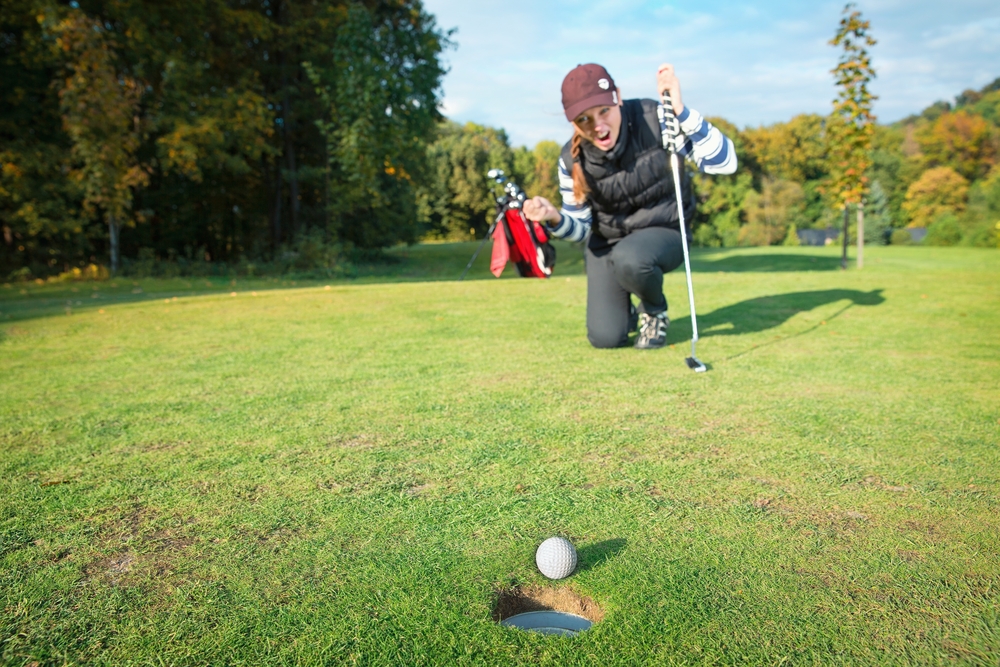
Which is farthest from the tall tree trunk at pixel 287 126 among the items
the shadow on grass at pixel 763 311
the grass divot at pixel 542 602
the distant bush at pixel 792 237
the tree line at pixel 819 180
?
the distant bush at pixel 792 237

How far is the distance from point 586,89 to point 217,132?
16.5m

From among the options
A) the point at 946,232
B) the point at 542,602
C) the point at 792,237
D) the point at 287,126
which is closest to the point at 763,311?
the point at 542,602

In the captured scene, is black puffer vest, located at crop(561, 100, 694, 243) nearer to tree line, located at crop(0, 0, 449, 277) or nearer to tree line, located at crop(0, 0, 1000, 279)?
tree line, located at crop(0, 0, 1000, 279)

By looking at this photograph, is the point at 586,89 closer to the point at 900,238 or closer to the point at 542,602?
the point at 542,602

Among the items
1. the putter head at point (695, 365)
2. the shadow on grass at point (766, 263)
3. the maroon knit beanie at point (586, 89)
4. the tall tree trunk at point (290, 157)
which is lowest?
the shadow on grass at point (766, 263)

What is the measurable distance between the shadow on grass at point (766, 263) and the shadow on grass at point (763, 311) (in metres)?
8.76

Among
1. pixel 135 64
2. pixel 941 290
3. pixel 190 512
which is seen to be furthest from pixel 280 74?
pixel 190 512

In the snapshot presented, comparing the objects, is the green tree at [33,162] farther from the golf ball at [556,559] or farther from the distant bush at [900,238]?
the distant bush at [900,238]

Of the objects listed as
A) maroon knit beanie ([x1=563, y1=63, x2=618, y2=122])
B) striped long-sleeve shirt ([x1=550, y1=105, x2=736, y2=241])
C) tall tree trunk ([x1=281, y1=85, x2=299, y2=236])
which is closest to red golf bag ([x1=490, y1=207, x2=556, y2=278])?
striped long-sleeve shirt ([x1=550, y1=105, x2=736, y2=241])

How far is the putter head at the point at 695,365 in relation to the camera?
5.25m

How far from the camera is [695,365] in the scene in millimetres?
5309

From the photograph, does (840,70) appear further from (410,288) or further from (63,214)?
(63,214)

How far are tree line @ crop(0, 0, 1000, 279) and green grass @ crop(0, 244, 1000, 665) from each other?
13.3 meters

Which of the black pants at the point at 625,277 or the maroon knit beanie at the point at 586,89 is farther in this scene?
the black pants at the point at 625,277
